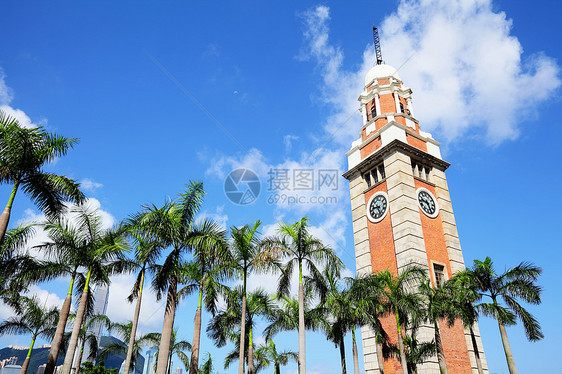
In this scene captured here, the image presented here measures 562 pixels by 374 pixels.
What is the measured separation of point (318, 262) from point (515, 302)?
10470mm

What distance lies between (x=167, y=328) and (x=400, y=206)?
71.8 ft

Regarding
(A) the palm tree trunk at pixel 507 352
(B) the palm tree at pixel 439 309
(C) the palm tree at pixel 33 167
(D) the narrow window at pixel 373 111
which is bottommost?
(A) the palm tree trunk at pixel 507 352

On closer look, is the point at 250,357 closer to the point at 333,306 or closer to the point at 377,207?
the point at 333,306

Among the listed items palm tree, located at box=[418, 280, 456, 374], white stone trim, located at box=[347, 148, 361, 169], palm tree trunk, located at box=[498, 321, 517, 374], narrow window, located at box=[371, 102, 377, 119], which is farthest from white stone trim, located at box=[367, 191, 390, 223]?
palm tree trunk, located at box=[498, 321, 517, 374]

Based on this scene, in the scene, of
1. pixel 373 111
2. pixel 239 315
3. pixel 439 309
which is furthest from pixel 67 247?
pixel 373 111

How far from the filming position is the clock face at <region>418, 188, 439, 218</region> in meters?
35.6

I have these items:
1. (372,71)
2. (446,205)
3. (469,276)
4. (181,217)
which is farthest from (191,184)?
(372,71)

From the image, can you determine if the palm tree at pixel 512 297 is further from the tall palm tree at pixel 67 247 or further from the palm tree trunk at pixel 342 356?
the tall palm tree at pixel 67 247

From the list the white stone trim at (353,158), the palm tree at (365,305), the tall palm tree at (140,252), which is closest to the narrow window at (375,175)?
the white stone trim at (353,158)

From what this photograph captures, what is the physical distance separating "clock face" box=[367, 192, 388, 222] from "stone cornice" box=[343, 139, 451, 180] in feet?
11.5

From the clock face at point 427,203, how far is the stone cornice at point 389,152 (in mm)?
3632

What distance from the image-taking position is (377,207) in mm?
36781

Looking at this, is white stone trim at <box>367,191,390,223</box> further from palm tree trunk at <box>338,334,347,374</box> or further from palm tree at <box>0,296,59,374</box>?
palm tree at <box>0,296,59,374</box>

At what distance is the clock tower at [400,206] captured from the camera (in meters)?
30.4
